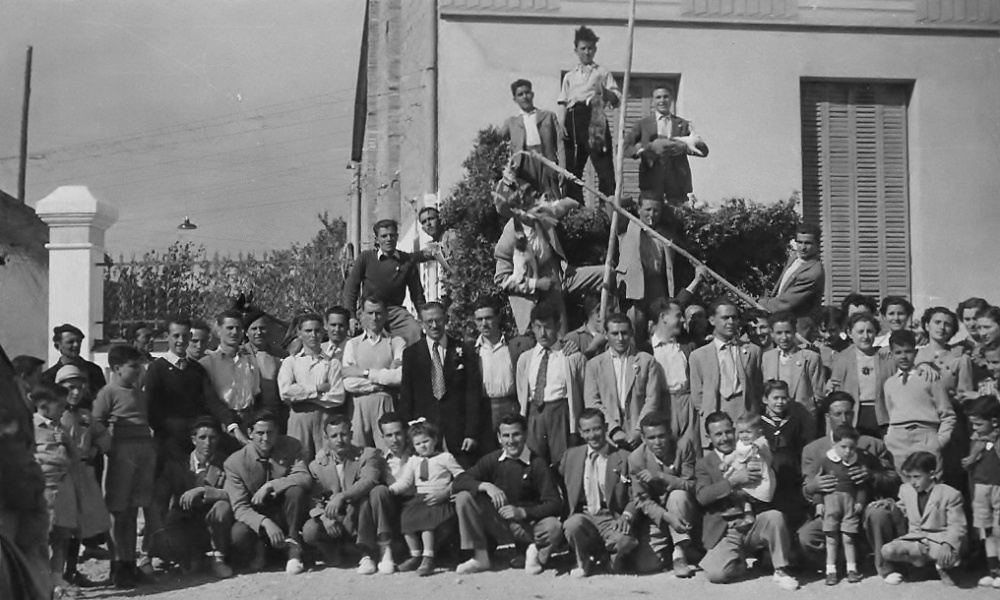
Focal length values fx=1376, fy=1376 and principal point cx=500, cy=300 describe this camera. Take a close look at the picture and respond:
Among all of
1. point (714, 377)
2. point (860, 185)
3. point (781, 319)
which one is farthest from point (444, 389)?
point (860, 185)

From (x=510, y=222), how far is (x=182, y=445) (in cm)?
285

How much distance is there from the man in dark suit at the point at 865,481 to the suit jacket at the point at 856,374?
1.00 ft

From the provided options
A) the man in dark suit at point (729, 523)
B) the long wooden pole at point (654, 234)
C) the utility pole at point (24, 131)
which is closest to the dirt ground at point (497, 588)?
the man in dark suit at point (729, 523)

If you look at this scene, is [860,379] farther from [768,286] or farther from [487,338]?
[768,286]

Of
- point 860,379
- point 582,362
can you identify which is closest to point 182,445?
point 582,362

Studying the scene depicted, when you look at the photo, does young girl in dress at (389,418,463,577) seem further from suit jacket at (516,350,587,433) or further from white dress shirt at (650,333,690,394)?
white dress shirt at (650,333,690,394)

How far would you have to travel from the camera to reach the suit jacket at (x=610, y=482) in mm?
8078

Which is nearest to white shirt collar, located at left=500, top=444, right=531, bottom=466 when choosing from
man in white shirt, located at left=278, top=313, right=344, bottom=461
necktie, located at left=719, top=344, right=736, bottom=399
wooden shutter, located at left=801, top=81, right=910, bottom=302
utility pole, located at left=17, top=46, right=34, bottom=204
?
man in white shirt, located at left=278, top=313, right=344, bottom=461

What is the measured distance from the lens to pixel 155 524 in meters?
8.21

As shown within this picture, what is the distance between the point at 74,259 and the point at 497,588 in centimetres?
572

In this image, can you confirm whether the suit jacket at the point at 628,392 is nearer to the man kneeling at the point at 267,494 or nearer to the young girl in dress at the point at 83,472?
the man kneeling at the point at 267,494

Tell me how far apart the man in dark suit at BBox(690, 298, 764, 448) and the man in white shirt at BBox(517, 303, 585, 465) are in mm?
740

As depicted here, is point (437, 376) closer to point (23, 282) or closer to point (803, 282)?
point (803, 282)

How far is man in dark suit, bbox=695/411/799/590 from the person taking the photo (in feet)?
25.4
